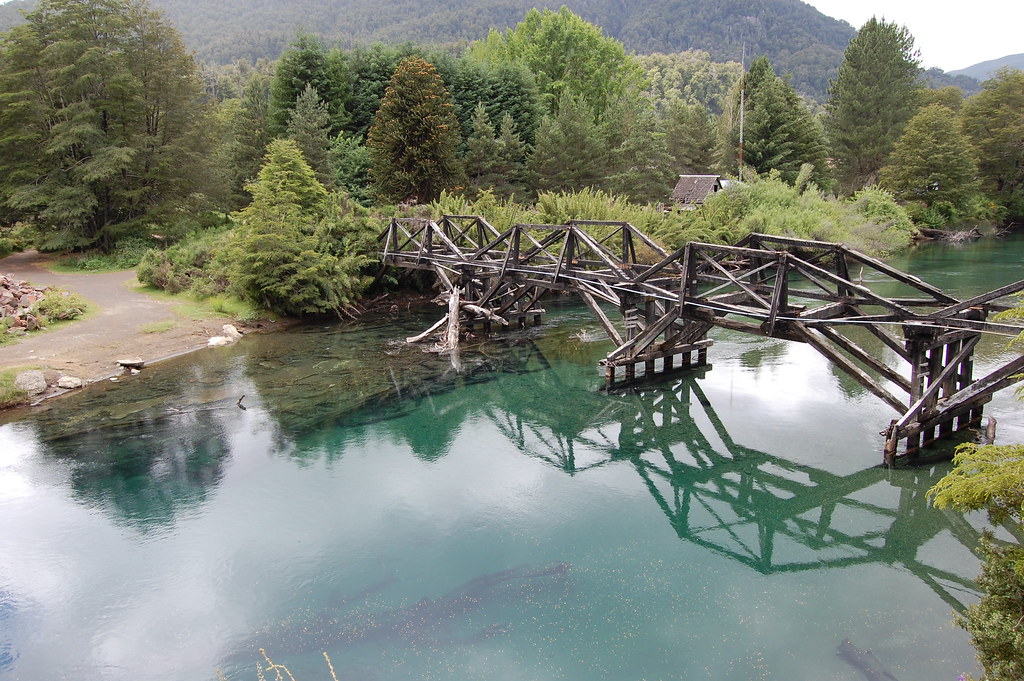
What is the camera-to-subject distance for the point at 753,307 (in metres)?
13.4

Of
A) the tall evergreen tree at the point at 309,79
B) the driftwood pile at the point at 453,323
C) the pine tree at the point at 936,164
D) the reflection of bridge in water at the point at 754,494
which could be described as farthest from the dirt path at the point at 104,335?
the pine tree at the point at 936,164

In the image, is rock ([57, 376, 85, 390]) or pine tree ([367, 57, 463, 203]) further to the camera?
pine tree ([367, 57, 463, 203])

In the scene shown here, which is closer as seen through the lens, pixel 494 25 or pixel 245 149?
pixel 245 149

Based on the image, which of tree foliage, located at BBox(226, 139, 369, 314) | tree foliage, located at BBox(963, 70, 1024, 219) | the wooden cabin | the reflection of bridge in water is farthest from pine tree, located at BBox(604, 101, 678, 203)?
tree foliage, located at BBox(963, 70, 1024, 219)

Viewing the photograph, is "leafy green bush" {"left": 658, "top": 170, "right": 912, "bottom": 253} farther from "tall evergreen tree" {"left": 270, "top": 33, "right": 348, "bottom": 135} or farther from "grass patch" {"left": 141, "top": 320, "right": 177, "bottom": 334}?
"tall evergreen tree" {"left": 270, "top": 33, "right": 348, "bottom": 135}

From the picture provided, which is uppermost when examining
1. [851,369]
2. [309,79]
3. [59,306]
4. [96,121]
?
[309,79]

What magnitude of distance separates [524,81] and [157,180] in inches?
893

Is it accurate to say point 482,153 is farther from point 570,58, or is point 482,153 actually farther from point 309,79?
point 570,58

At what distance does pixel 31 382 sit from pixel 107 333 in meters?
3.83

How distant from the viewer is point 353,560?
949 cm

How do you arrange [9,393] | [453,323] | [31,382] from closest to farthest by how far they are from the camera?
[9,393], [31,382], [453,323]

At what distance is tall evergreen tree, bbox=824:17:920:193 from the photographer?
52.5 meters

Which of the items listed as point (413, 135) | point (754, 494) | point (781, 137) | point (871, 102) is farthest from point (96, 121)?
point (871, 102)

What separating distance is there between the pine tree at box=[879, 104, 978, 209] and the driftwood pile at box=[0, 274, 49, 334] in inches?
1924
